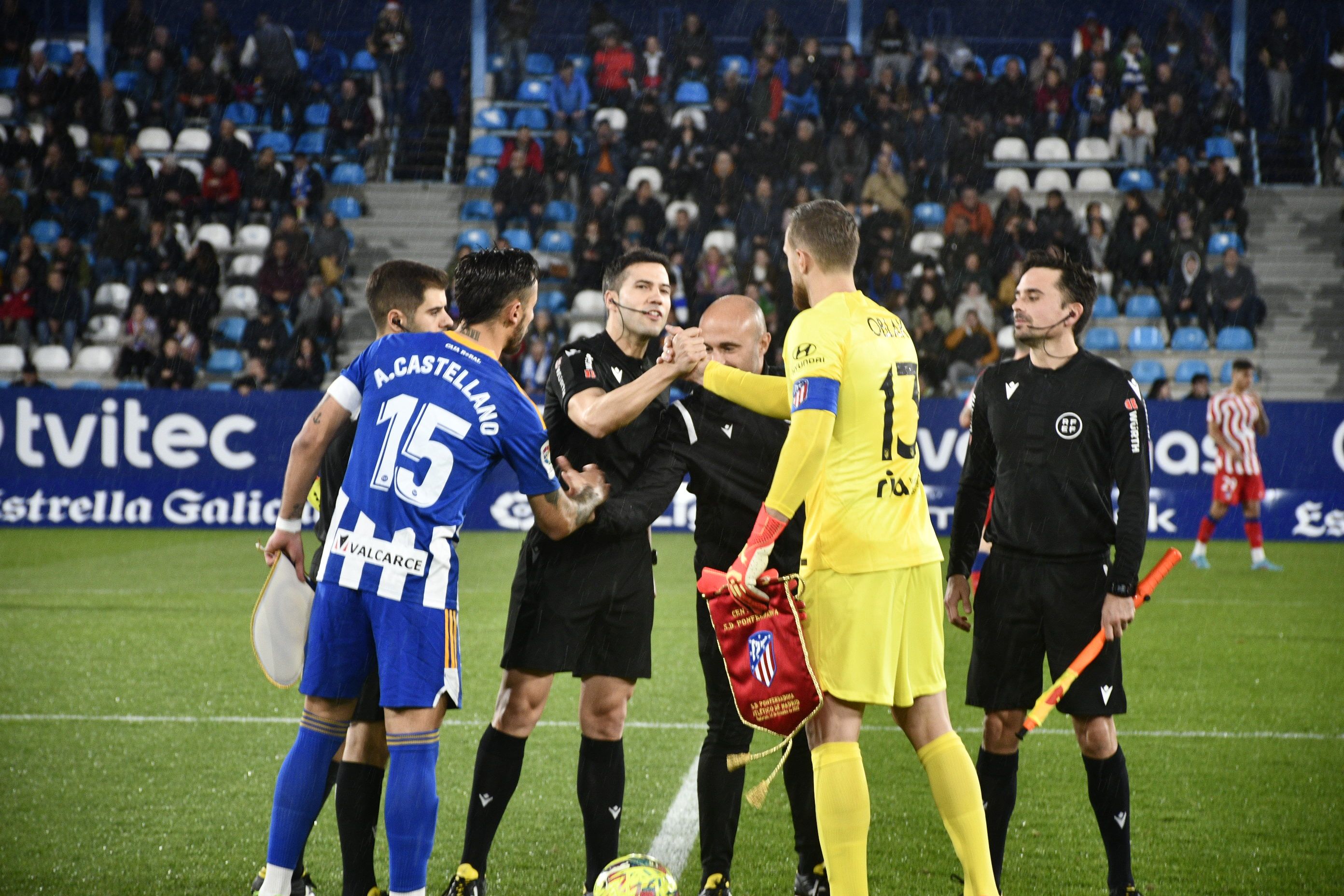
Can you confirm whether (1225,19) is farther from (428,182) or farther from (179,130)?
(179,130)

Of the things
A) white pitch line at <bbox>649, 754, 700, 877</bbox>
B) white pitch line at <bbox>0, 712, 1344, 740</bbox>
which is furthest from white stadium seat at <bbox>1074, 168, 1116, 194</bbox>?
white pitch line at <bbox>649, 754, 700, 877</bbox>

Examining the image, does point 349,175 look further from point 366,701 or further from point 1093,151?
point 366,701

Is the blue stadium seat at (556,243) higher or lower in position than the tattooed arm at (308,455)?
higher

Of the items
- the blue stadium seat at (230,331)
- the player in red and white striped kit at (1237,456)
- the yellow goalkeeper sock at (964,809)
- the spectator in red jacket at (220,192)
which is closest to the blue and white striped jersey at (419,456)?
the yellow goalkeeper sock at (964,809)

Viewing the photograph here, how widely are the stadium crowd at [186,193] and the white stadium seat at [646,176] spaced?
416 cm

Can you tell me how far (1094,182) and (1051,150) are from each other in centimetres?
95

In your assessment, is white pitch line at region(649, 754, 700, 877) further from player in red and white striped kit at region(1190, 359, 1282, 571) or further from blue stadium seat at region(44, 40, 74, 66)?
blue stadium seat at region(44, 40, 74, 66)

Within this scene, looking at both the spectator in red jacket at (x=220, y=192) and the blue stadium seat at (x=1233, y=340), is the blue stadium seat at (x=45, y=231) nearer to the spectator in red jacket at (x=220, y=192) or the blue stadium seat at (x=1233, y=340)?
the spectator in red jacket at (x=220, y=192)

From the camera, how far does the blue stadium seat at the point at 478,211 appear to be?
68.0ft


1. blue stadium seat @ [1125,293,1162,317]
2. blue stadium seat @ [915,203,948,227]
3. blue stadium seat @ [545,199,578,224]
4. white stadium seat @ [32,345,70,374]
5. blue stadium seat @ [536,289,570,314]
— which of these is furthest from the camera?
blue stadium seat @ [545,199,578,224]

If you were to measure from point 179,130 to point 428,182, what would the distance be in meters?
4.48

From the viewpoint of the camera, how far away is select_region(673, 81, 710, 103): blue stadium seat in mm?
21547

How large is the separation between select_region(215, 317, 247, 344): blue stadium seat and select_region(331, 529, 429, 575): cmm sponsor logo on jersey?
1608 cm

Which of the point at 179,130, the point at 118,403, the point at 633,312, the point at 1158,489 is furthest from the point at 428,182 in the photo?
the point at 633,312
